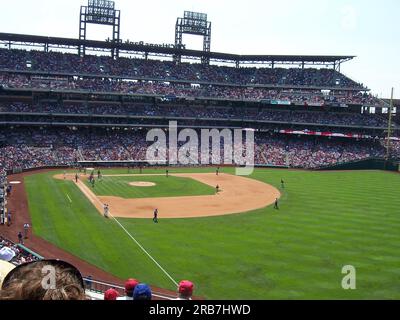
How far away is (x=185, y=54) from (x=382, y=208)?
6427cm

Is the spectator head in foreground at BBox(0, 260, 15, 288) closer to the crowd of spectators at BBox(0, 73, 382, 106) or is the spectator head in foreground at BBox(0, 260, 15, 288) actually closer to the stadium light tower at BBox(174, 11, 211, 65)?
the crowd of spectators at BBox(0, 73, 382, 106)

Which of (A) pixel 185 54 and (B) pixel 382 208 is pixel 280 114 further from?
(B) pixel 382 208

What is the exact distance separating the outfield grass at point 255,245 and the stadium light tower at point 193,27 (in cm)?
5795

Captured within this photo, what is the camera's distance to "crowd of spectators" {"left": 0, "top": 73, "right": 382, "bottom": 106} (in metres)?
75.1

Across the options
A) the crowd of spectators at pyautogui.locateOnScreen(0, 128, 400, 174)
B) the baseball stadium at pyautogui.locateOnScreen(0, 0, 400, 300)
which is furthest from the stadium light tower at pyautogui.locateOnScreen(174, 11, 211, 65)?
the crowd of spectators at pyautogui.locateOnScreen(0, 128, 400, 174)

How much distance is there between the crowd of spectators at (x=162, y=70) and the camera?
7800cm

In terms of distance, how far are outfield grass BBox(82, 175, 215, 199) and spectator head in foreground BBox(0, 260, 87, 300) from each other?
40.0 m

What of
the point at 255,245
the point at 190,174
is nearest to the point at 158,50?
the point at 190,174

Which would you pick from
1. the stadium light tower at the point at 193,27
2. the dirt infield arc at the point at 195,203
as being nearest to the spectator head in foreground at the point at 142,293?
the dirt infield arc at the point at 195,203

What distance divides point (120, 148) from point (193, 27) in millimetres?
36985

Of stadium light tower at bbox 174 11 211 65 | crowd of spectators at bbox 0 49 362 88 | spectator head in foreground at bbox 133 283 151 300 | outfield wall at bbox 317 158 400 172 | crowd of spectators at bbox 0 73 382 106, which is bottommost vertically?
outfield wall at bbox 317 158 400 172

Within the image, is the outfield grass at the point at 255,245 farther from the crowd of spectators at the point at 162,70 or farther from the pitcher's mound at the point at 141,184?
the crowd of spectators at the point at 162,70

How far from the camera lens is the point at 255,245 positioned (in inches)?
1083
